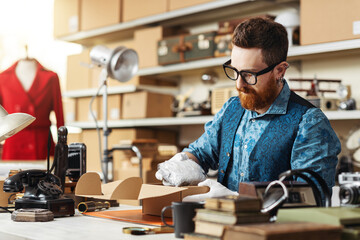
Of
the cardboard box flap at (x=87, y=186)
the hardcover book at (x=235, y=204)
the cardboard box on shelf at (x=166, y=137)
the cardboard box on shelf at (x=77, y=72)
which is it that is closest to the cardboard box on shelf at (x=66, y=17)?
the cardboard box on shelf at (x=77, y=72)

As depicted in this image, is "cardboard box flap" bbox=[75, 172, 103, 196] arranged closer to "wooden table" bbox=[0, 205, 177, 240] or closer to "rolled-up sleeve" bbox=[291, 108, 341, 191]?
"wooden table" bbox=[0, 205, 177, 240]

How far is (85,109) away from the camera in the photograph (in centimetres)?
437

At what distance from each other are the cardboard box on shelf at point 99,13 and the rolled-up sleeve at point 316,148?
280 centimetres

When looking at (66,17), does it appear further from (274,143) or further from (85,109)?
(274,143)

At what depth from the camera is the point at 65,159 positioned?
166 cm

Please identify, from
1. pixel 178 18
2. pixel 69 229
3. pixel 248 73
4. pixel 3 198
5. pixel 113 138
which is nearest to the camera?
pixel 69 229

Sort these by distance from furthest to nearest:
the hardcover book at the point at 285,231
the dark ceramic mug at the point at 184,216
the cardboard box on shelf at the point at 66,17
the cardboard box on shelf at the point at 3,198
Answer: the cardboard box on shelf at the point at 66,17
the cardboard box on shelf at the point at 3,198
the dark ceramic mug at the point at 184,216
the hardcover book at the point at 285,231

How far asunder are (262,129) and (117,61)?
170cm

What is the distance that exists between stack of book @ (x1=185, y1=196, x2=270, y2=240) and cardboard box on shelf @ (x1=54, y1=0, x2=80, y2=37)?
3748 mm

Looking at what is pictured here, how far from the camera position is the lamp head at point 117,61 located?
3.18 metres

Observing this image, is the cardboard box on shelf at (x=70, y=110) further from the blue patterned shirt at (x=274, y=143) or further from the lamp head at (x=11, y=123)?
the lamp head at (x=11, y=123)

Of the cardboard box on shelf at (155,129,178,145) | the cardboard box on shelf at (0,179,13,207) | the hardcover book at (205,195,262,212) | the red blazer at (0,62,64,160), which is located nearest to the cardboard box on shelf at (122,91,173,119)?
the cardboard box on shelf at (155,129,178,145)

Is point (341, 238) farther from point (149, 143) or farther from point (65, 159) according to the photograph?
point (149, 143)

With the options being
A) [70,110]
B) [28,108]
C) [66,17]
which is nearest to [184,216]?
[28,108]
